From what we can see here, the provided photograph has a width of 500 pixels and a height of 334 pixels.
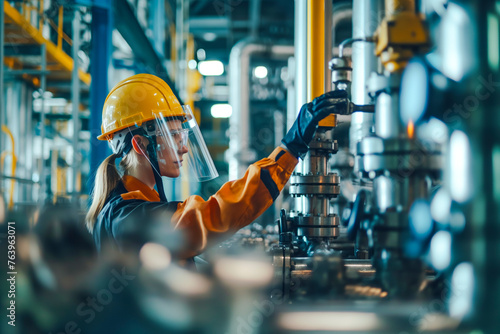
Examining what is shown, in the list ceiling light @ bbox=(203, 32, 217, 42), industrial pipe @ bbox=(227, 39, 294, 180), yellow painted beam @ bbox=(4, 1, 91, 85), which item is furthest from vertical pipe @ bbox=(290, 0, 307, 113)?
ceiling light @ bbox=(203, 32, 217, 42)

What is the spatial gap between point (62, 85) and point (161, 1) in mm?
1623

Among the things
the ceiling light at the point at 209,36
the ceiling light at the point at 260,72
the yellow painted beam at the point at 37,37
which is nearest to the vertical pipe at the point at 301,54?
the yellow painted beam at the point at 37,37

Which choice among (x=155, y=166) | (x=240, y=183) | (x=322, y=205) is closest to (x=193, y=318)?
(x=240, y=183)

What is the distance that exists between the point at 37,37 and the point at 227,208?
3.70m

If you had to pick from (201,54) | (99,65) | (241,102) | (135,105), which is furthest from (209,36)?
(135,105)

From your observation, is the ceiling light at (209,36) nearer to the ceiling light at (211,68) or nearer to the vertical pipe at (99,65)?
the ceiling light at (211,68)

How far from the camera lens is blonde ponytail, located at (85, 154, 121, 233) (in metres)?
→ 1.32

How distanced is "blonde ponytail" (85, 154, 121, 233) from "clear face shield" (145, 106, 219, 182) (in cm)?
15

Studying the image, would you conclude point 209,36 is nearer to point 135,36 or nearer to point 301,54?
point 135,36

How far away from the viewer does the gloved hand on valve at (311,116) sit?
1.10 meters

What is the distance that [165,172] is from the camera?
1.36 metres

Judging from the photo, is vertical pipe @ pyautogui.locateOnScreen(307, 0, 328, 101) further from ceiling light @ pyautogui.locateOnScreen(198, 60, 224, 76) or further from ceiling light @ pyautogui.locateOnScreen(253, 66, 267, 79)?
ceiling light @ pyautogui.locateOnScreen(198, 60, 224, 76)

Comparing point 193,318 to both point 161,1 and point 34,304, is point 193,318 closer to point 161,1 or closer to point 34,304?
point 34,304

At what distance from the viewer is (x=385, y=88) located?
89 centimetres
